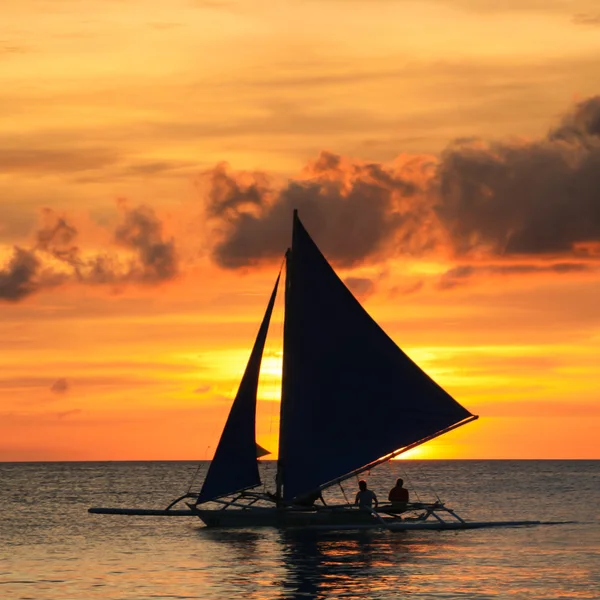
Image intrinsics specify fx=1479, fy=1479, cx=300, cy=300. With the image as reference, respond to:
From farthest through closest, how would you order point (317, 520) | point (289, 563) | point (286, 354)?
point (286, 354) < point (317, 520) < point (289, 563)

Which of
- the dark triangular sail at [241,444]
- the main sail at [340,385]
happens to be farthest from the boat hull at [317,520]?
the main sail at [340,385]

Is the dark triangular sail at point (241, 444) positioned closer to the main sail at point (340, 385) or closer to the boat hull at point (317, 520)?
the main sail at point (340, 385)

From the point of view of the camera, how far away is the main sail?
206 feet

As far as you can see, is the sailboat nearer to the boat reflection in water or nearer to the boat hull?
the boat hull

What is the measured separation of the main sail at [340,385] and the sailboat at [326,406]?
0.04 m

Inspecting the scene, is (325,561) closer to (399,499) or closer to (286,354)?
(399,499)

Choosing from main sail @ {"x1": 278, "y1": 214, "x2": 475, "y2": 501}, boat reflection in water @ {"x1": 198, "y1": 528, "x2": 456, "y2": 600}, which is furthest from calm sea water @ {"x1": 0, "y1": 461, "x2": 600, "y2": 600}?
main sail @ {"x1": 278, "y1": 214, "x2": 475, "y2": 501}

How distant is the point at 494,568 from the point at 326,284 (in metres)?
15.1

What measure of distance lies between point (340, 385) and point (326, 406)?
115cm

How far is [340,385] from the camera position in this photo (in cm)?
6353

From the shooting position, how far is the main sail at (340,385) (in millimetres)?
62656

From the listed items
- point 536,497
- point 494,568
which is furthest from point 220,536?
point 536,497

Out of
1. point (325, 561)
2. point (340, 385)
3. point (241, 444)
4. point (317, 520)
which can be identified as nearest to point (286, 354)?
point (340, 385)

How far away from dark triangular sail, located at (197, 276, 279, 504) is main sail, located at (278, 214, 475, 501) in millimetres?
1240
